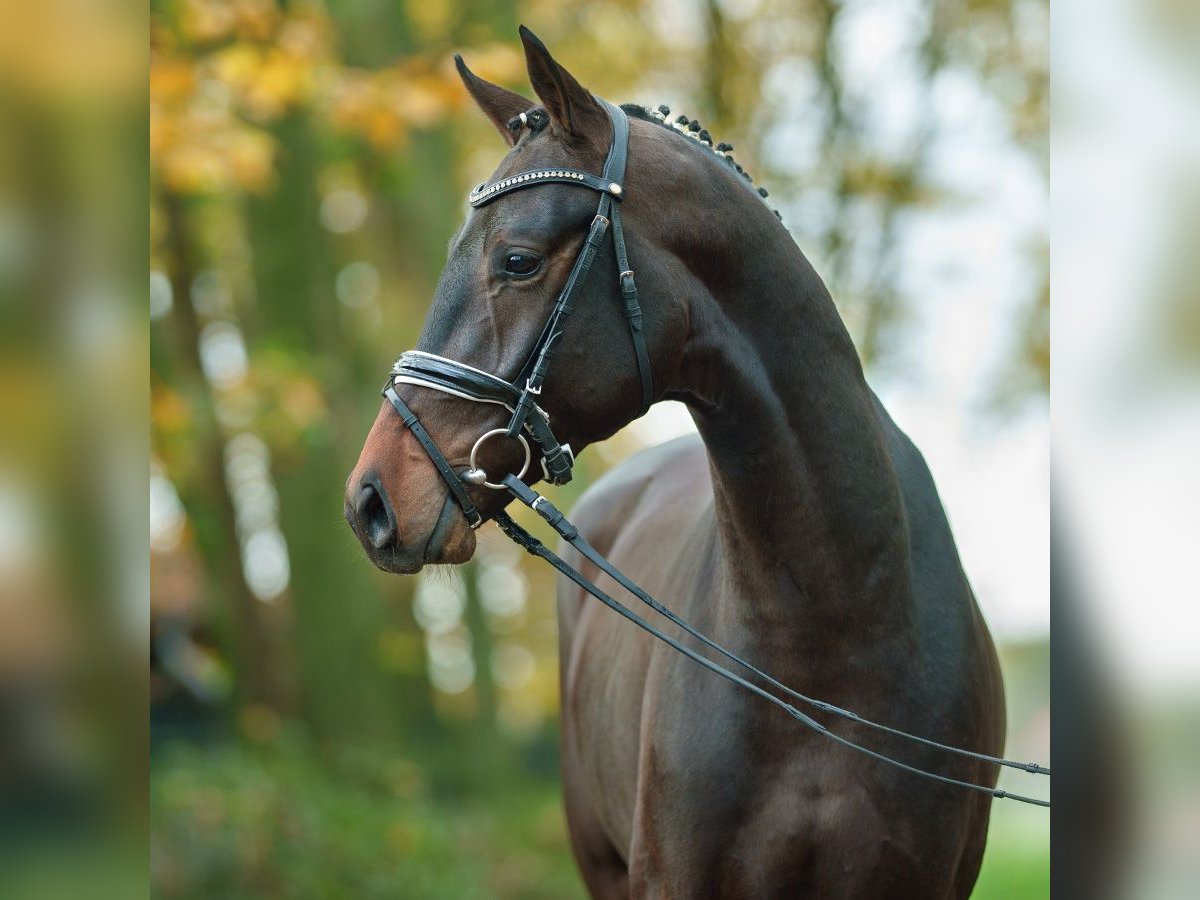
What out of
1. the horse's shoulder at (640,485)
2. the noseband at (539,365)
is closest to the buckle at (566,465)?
the noseband at (539,365)

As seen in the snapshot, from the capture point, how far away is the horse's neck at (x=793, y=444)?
9.65 ft

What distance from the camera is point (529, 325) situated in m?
2.71

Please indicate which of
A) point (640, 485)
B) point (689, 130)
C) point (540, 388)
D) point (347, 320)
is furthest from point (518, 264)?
point (347, 320)

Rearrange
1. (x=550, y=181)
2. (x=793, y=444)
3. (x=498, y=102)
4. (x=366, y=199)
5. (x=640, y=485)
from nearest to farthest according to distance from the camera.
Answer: (x=550, y=181) → (x=793, y=444) → (x=498, y=102) → (x=640, y=485) → (x=366, y=199)

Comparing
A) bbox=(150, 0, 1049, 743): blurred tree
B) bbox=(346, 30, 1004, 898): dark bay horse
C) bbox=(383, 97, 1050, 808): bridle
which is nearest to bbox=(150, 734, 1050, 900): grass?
bbox=(150, 0, 1049, 743): blurred tree

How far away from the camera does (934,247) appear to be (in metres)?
12.8

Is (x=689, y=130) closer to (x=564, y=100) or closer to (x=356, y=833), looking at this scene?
(x=564, y=100)

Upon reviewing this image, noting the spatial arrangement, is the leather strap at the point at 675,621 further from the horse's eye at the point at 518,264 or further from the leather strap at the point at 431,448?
the horse's eye at the point at 518,264

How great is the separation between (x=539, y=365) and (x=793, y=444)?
638 millimetres

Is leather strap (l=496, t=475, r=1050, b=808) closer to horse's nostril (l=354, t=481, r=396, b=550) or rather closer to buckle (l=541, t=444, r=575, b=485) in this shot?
buckle (l=541, t=444, r=575, b=485)

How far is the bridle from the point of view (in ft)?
8.71

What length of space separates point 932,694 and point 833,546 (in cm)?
45

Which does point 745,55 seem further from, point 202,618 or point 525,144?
point 525,144

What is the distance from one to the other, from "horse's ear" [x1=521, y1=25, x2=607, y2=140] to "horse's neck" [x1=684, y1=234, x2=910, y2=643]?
1.40ft
